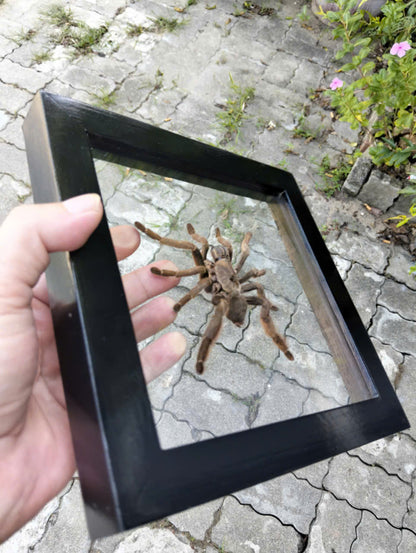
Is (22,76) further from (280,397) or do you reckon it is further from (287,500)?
(287,500)

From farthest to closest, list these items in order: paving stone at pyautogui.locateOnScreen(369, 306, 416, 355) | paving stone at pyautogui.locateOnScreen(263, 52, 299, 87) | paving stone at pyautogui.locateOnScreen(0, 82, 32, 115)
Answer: paving stone at pyautogui.locateOnScreen(263, 52, 299, 87), paving stone at pyautogui.locateOnScreen(0, 82, 32, 115), paving stone at pyautogui.locateOnScreen(369, 306, 416, 355)

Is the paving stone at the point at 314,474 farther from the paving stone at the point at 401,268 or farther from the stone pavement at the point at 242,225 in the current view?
the paving stone at the point at 401,268

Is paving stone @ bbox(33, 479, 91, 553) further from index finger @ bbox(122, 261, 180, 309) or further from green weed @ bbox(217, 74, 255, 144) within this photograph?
green weed @ bbox(217, 74, 255, 144)

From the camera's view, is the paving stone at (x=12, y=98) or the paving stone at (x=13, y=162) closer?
the paving stone at (x=13, y=162)

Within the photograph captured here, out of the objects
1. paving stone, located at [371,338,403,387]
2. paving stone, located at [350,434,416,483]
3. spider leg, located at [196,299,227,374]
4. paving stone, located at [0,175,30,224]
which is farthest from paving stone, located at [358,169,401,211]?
paving stone, located at [0,175,30,224]

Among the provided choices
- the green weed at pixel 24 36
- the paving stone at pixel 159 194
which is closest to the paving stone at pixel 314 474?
the paving stone at pixel 159 194

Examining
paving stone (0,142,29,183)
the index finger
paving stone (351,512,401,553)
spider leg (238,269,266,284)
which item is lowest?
paving stone (351,512,401,553)

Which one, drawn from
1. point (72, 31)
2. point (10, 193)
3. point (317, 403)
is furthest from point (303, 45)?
A: point (317, 403)

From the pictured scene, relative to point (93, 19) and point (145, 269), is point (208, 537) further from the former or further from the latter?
point (93, 19)
